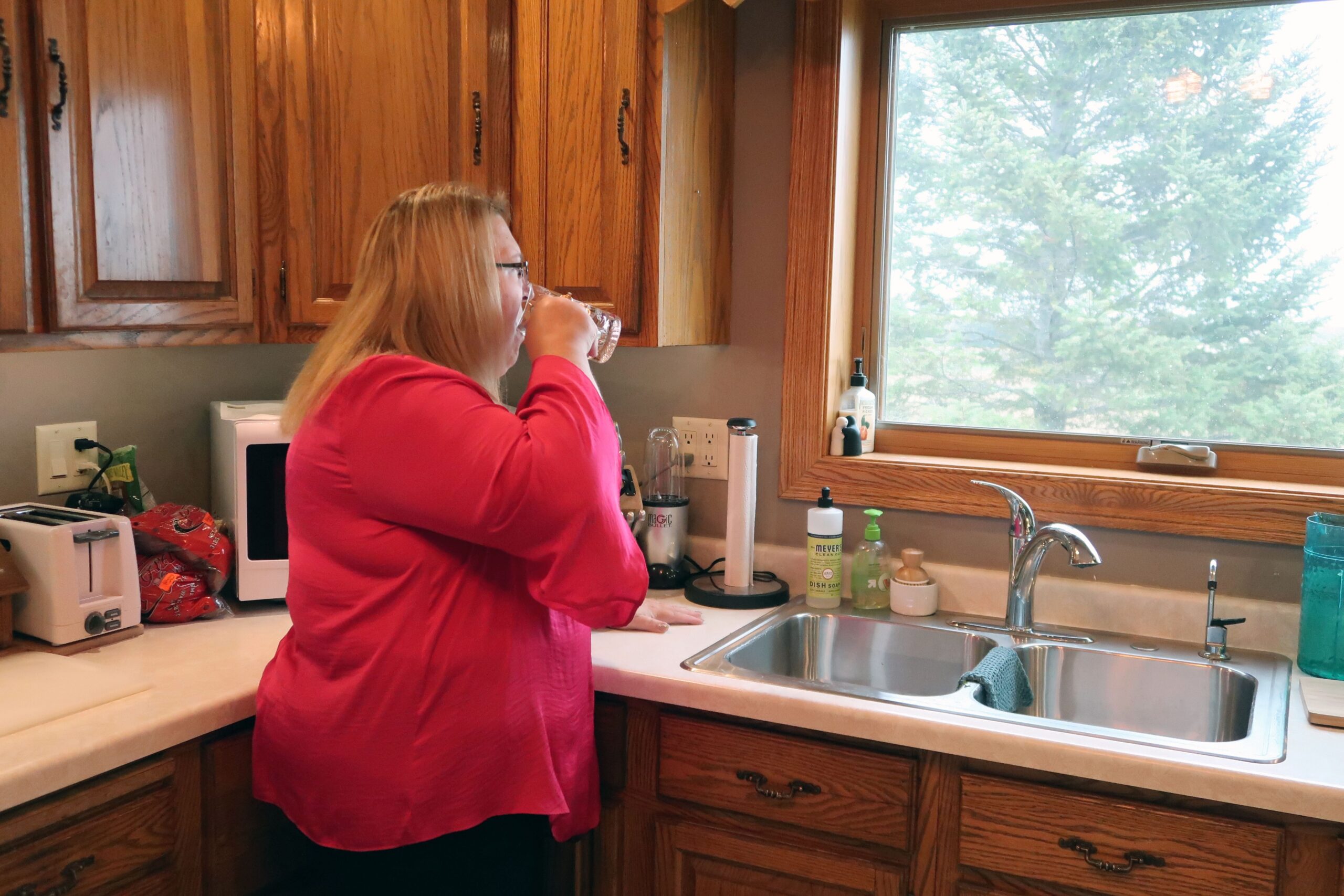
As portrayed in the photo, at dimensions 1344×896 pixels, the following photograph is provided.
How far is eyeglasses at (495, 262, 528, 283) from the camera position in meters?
1.52

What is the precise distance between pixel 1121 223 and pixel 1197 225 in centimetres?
13

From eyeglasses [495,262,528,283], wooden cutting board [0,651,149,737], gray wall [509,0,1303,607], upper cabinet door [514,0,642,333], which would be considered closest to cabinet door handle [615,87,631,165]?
upper cabinet door [514,0,642,333]

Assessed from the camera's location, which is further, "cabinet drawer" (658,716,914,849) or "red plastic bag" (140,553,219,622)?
"red plastic bag" (140,553,219,622)

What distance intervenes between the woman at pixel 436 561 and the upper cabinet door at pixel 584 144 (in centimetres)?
46

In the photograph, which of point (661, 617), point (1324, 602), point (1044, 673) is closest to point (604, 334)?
point (661, 617)

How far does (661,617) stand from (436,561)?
612 millimetres

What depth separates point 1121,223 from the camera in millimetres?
2057

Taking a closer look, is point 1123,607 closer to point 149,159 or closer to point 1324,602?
point 1324,602

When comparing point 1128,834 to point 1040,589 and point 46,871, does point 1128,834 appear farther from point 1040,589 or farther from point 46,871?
point 46,871

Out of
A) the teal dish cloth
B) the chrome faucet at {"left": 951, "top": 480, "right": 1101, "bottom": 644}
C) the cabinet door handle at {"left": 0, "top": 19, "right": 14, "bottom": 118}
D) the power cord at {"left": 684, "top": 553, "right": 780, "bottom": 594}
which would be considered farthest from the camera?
the power cord at {"left": 684, "top": 553, "right": 780, "bottom": 594}

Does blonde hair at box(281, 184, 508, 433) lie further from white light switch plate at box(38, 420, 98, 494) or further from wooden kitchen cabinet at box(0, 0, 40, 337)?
white light switch plate at box(38, 420, 98, 494)

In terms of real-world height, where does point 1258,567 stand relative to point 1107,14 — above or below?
below

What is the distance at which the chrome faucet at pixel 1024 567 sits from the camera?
1.91m

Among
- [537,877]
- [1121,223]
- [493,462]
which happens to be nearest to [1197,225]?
[1121,223]
